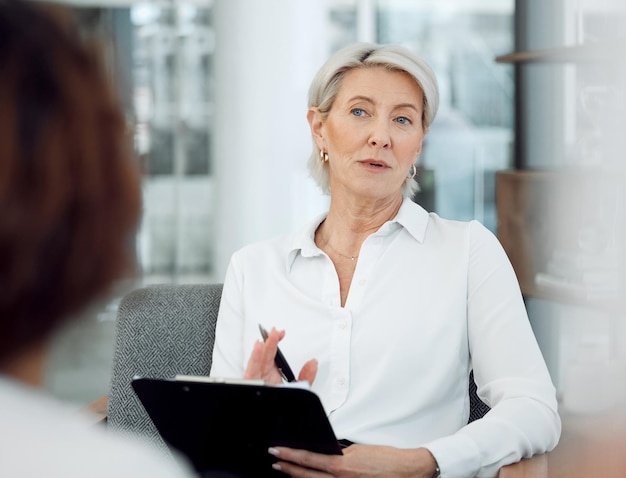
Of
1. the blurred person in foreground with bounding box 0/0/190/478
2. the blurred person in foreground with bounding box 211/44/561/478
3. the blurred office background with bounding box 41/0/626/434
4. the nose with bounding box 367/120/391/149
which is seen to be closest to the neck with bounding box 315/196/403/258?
the blurred person in foreground with bounding box 211/44/561/478

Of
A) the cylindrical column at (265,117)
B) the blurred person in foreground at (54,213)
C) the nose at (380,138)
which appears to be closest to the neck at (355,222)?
the nose at (380,138)

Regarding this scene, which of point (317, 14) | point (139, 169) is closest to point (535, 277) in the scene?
point (317, 14)

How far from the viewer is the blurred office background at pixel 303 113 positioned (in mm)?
3682

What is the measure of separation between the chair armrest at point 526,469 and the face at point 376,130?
0.60 m

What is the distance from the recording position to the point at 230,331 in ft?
6.24

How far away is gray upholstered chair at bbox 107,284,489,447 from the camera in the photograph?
6.32ft

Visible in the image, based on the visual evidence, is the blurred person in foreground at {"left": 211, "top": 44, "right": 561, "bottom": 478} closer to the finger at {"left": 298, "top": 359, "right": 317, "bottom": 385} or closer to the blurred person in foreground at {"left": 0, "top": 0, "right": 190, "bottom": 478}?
the finger at {"left": 298, "top": 359, "right": 317, "bottom": 385}

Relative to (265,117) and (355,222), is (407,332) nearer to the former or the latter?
A: (355,222)

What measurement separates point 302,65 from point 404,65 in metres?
2.20

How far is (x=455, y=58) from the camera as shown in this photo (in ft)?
14.2

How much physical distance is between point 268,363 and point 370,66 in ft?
2.15

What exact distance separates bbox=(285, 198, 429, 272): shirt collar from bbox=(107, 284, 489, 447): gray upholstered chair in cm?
22

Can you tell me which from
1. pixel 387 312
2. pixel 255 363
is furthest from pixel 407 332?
pixel 255 363

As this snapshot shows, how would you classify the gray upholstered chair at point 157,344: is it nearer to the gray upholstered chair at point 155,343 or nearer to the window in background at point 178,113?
the gray upholstered chair at point 155,343
